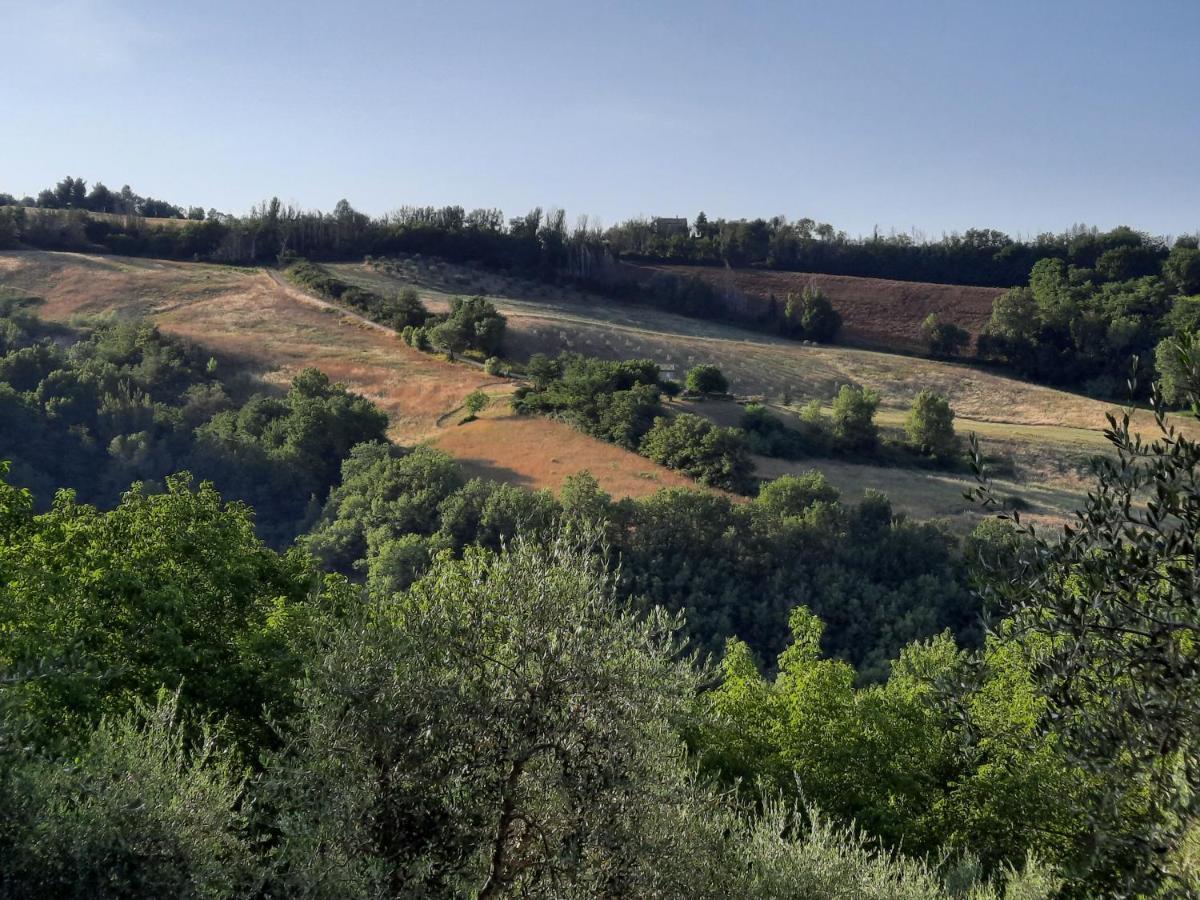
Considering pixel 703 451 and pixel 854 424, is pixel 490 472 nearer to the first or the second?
pixel 703 451

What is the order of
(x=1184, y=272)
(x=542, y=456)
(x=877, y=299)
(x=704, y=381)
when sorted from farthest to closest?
(x=877, y=299) → (x=1184, y=272) → (x=704, y=381) → (x=542, y=456)

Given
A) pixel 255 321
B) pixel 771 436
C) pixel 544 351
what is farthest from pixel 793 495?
pixel 255 321

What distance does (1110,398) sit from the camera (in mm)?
64625

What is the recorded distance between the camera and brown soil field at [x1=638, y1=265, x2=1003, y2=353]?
7588 centimetres

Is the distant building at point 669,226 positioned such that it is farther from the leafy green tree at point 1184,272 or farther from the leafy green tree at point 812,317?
the leafy green tree at point 1184,272

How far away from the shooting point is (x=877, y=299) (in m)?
80.4

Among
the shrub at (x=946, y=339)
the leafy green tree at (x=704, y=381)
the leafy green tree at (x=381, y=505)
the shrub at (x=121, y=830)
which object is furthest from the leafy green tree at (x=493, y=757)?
the shrub at (x=946, y=339)

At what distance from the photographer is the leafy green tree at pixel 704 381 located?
49.9 metres

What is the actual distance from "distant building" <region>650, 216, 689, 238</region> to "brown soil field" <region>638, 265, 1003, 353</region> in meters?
8.21

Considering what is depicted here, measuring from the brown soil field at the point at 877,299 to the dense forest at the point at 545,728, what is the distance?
59.0 meters

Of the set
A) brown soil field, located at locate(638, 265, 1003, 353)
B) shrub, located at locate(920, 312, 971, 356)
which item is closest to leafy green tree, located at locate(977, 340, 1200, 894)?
shrub, located at locate(920, 312, 971, 356)

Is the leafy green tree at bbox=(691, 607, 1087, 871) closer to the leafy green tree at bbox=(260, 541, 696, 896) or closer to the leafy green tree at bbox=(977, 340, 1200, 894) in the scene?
the leafy green tree at bbox=(260, 541, 696, 896)

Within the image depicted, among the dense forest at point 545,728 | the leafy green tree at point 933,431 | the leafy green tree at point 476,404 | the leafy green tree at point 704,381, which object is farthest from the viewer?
the leafy green tree at point 704,381

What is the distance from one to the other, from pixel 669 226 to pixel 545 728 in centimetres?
8875
